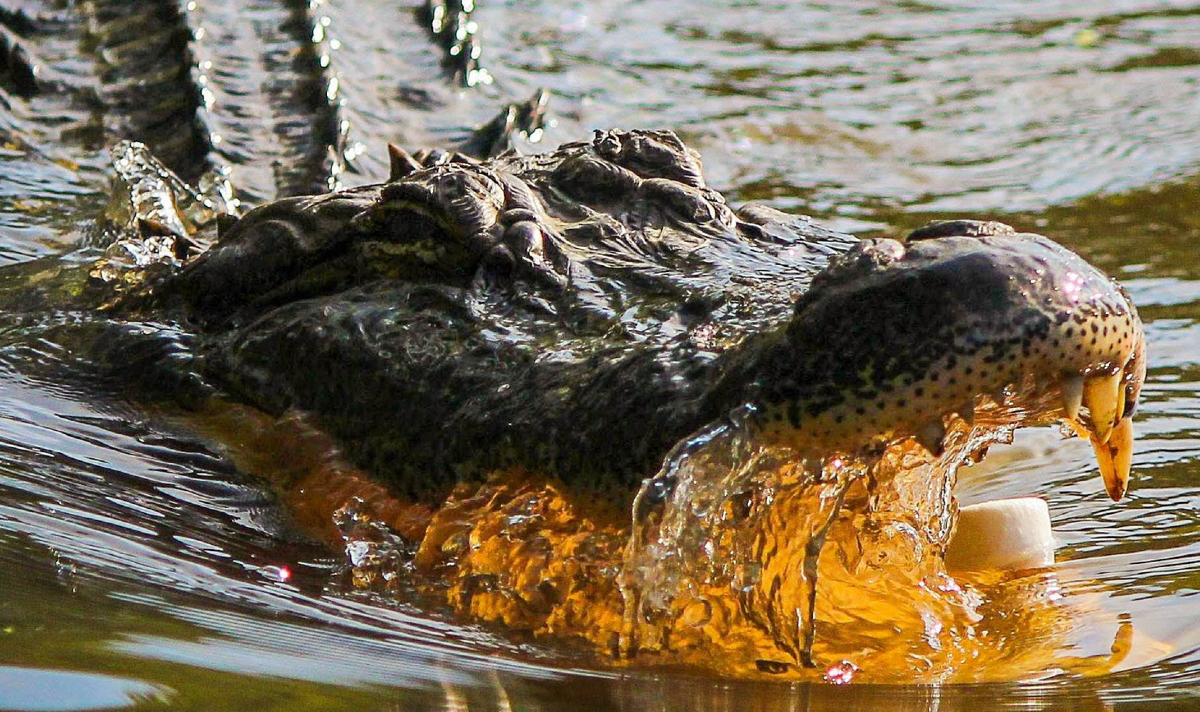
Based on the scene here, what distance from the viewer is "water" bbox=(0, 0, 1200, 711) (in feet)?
8.53

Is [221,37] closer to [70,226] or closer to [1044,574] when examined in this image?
[70,226]

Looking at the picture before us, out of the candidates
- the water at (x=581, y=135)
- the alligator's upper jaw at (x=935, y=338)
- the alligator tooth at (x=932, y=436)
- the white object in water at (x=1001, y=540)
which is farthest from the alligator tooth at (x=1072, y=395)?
the white object in water at (x=1001, y=540)

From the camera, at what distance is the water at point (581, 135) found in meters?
2.60

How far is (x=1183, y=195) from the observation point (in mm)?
7102

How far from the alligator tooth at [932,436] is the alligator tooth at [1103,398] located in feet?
1.02

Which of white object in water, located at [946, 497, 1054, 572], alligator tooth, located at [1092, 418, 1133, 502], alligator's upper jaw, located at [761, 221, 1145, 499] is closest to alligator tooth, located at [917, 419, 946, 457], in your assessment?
alligator's upper jaw, located at [761, 221, 1145, 499]

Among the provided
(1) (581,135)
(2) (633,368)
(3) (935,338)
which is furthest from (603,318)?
(1) (581,135)

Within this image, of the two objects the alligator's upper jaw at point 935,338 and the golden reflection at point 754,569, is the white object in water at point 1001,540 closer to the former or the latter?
the golden reflection at point 754,569

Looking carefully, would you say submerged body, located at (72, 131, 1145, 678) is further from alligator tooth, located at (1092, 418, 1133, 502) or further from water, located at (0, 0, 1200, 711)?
water, located at (0, 0, 1200, 711)

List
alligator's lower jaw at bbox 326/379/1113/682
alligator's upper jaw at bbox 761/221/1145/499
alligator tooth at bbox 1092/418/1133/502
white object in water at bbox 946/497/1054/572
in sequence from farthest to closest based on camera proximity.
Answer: white object in water at bbox 946/497/1054/572, alligator tooth at bbox 1092/418/1133/502, alligator's lower jaw at bbox 326/379/1113/682, alligator's upper jaw at bbox 761/221/1145/499

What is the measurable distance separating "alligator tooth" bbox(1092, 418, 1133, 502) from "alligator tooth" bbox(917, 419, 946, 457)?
0.48m

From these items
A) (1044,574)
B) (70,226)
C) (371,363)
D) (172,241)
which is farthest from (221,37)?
(1044,574)

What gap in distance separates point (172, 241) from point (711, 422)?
2633mm

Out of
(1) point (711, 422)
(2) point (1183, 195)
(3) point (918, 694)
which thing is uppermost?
(1) point (711, 422)
